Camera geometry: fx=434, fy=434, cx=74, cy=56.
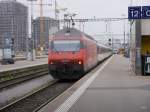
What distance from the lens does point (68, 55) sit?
25.7 metres

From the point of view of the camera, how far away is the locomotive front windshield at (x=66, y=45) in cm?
2608

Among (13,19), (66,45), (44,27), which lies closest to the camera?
(66,45)

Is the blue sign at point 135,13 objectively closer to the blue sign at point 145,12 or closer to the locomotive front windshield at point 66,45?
the blue sign at point 145,12

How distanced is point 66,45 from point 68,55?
825mm

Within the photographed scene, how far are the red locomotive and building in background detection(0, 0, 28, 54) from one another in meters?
38.0

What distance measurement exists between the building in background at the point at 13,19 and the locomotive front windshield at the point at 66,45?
38089mm

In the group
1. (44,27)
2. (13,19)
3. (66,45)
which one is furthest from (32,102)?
(44,27)

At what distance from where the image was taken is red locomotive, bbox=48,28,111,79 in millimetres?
25406

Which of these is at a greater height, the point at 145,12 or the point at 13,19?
the point at 13,19

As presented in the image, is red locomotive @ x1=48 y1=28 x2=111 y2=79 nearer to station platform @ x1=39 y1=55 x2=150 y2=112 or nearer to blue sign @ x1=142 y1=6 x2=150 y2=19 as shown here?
blue sign @ x1=142 y1=6 x2=150 y2=19

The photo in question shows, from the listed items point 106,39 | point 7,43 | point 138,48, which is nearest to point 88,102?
point 138,48

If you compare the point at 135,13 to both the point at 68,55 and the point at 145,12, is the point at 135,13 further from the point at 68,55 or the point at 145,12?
the point at 68,55

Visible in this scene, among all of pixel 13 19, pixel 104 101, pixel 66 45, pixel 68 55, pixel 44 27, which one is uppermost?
pixel 13 19

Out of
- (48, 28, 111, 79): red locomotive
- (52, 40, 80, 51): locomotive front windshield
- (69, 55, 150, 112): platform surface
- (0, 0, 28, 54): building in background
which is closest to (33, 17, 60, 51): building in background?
(0, 0, 28, 54): building in background
